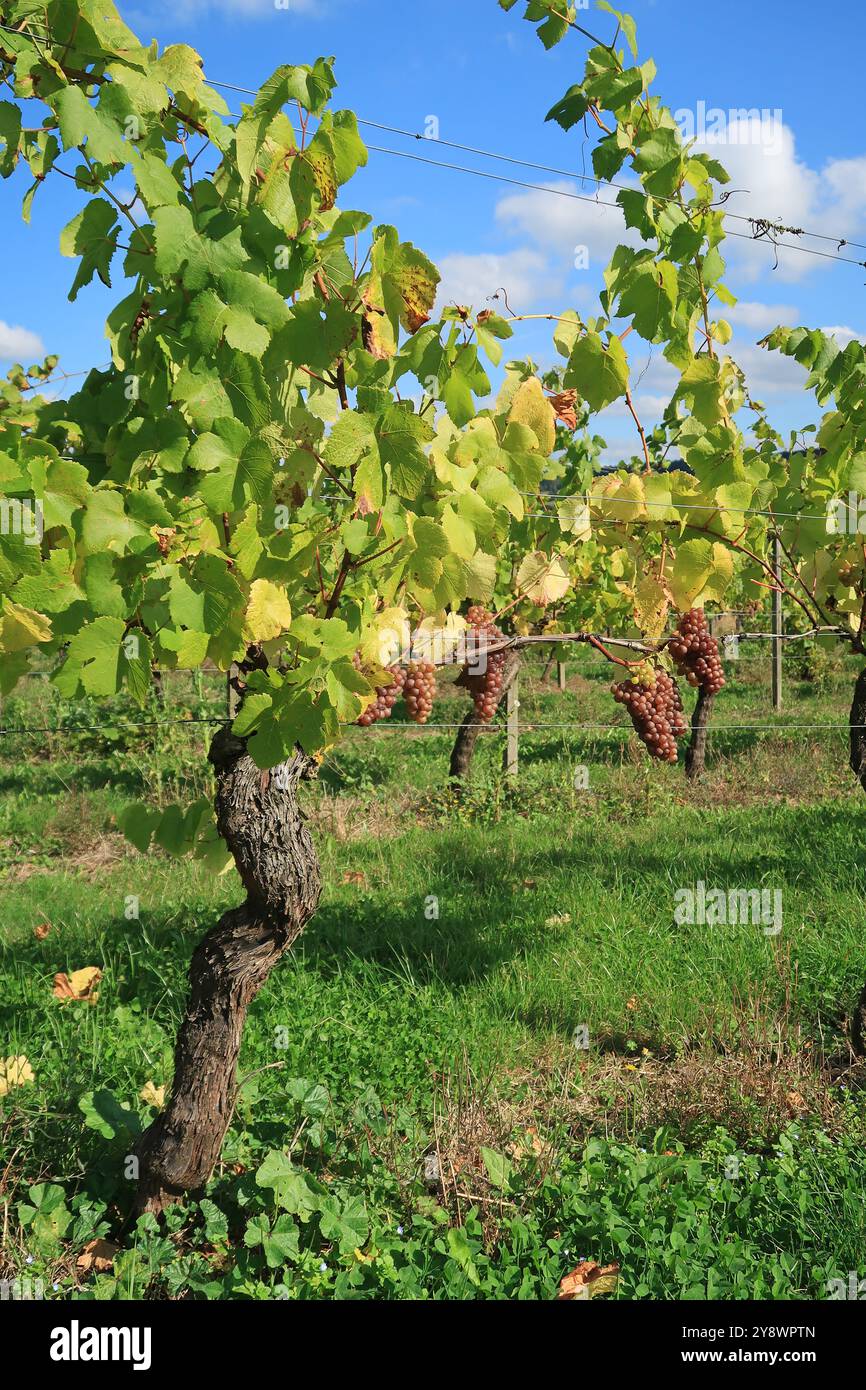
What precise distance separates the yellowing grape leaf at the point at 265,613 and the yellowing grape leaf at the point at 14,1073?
2.02 meters

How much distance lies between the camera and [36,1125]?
3.05 meters

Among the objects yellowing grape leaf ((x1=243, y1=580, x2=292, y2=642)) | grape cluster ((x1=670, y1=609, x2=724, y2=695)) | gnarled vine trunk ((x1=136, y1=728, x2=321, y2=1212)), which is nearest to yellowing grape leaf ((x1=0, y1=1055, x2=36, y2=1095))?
gnarled vine trunk ((x1=136, y1=728, x2=321, y2=1212))

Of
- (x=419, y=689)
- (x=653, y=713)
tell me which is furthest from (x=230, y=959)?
(x=653, y=713)

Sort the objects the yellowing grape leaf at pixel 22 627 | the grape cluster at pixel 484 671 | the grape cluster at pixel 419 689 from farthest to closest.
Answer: the grape cluster at pixel 419 689
the grape cluster at pixel 484 671
the yellowing grape leaf at pixel 22 627

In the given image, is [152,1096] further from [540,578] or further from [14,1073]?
[540,578]

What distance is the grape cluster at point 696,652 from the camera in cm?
485

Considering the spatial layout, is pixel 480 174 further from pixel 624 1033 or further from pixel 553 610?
pixel 553 610

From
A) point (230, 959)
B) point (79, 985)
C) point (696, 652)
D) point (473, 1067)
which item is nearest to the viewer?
point (230, 959)

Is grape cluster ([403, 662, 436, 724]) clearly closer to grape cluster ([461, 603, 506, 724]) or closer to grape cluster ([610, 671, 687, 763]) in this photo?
grape cluster ([461, 603, 506, 724])

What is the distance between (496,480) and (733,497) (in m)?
1.53

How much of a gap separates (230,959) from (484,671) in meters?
2.68

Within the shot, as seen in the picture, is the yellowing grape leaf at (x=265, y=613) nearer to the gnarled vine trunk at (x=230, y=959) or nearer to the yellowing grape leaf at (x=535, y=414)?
the gnarled vine trunk at (x=230, y=959)

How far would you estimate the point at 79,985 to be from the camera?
4.10m

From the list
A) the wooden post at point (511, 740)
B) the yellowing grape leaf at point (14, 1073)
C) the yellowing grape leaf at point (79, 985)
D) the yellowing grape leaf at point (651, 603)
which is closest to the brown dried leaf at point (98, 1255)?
the yellowing grape leaf at point (14, 1073)
